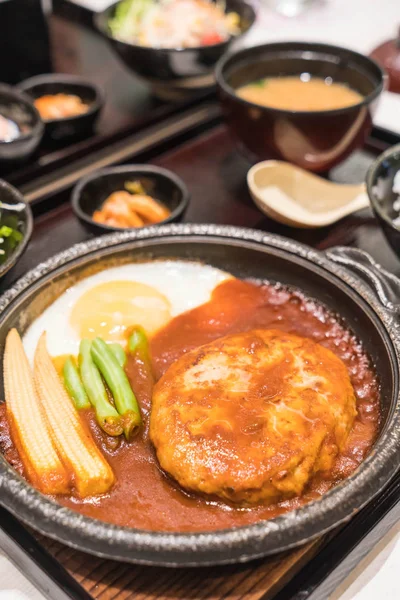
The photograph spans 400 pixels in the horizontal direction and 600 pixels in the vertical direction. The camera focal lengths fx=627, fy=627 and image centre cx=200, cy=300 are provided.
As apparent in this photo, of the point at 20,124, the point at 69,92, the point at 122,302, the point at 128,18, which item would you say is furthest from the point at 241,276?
the point at 128,18

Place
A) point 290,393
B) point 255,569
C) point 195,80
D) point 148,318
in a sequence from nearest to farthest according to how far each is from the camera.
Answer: point 255,569 → point 290,393 → point 148,318 → point 195,80

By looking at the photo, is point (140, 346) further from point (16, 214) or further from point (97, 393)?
point (16, 214)

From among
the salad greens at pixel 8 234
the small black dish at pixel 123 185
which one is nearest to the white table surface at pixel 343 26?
the small black dish at pixel 123 185

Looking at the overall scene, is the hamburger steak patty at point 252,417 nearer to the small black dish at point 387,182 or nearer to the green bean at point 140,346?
the green bean at point 140,346

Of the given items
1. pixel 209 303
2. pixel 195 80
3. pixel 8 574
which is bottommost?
pixel 8 574

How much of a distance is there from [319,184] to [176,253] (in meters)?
0.85

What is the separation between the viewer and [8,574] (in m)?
1.57

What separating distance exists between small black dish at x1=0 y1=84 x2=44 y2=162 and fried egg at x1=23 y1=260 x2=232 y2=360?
98 centimetres

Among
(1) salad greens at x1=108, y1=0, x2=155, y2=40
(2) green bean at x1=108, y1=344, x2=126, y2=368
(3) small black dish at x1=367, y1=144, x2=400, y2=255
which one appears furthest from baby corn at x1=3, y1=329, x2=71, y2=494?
(1) salad greens at x1=108, y1=0, x2=155, y2=40

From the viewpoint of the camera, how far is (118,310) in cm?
200

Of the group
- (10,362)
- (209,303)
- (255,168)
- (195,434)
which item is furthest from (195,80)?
(195,434)

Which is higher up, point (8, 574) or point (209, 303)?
point (209, 303)

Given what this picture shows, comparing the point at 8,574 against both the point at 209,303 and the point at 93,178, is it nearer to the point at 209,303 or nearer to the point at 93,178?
the point at 209,303

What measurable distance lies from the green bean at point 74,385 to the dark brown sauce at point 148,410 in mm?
40
